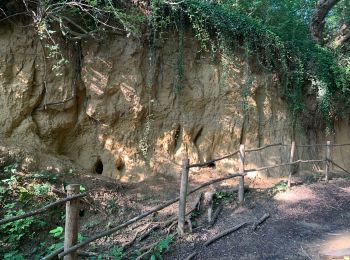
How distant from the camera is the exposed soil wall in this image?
21.7 feet

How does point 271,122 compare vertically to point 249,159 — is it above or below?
above

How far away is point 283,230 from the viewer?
503cm

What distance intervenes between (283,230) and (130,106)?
4.08 metres

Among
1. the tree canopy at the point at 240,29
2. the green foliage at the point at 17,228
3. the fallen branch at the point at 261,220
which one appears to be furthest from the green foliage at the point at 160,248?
the tree canopy at the point at 240,29

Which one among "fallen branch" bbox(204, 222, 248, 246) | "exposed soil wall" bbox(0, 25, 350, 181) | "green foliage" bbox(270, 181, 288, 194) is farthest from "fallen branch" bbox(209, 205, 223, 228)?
"exposed soil wall" bbox(0, 25, 350, 181)

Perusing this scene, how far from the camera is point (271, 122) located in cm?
876

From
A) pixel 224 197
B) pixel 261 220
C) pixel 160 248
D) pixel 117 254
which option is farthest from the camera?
pixel 224 197

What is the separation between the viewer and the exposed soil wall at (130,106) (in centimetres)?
661

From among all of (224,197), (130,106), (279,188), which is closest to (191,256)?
(224,197)

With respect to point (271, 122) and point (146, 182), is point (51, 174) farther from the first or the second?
point (271, 122)

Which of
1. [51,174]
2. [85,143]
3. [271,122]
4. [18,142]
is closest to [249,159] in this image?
[271,122]

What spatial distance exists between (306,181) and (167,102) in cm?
378

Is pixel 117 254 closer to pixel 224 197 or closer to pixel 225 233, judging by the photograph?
pixel 225 233

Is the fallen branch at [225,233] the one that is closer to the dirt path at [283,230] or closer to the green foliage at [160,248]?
the dirt path at [283,230]
